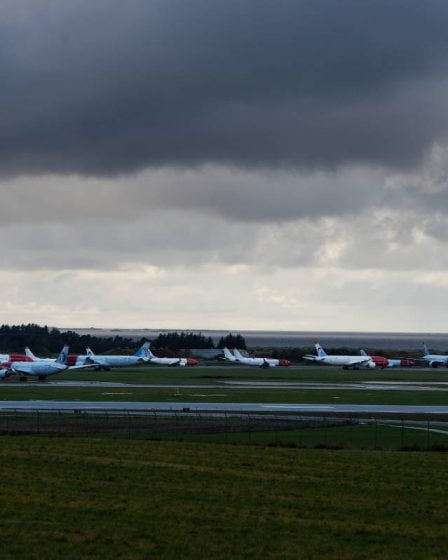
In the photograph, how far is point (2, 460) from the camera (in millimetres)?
44344

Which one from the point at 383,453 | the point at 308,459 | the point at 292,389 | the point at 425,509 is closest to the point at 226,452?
the point at 308,459

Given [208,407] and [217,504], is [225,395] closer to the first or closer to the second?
[208,407]

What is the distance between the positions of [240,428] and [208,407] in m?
21.3

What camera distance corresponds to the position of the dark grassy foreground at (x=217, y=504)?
27.1 m

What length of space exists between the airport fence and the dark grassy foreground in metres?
9.39

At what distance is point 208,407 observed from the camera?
88.6m

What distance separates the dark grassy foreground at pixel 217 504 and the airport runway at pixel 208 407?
3458cm

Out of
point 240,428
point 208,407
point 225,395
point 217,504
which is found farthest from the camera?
point 225,395

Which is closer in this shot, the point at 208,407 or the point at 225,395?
the point at 208,407

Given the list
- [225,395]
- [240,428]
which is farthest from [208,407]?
[240,428]

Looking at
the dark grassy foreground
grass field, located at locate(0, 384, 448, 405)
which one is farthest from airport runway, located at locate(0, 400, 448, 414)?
the dark grassy foreground

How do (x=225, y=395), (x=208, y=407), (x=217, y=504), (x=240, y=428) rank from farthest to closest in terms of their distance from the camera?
(x=225, y=395)
(x=208, y=407)
(x=240, y=428)
(x=217, y=504)

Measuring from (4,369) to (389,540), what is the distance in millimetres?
119258

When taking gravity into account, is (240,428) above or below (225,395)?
below
